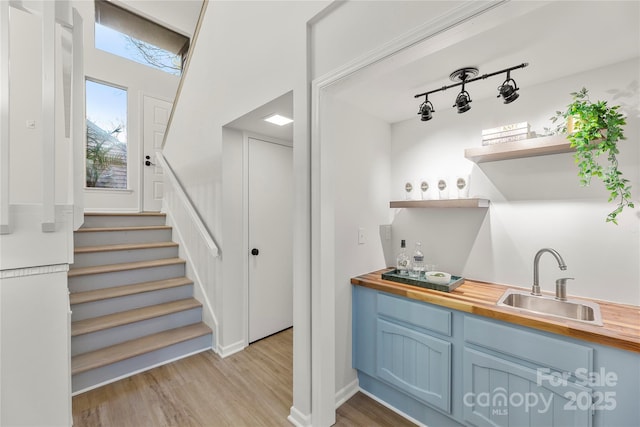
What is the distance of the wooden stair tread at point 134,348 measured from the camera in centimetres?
209

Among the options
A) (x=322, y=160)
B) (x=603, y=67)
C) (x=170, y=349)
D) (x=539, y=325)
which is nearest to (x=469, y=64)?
(x=603, y=67)

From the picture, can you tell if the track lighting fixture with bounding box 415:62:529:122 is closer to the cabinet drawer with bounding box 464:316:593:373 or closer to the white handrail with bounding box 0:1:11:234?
the cabinet drawer with bounding box 464:316:593:373

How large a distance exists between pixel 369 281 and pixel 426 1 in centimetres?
162

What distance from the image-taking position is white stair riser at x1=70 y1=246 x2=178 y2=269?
8.90ft

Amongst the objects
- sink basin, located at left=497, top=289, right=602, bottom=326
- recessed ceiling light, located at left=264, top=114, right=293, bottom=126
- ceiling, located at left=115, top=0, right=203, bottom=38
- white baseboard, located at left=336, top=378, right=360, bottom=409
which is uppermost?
ceiling, located at left=115, top=0, right=203, bottom=38

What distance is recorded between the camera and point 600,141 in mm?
1513

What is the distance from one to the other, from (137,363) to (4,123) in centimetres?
205

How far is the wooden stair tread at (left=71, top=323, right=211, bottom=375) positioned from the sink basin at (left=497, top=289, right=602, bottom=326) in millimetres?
2508

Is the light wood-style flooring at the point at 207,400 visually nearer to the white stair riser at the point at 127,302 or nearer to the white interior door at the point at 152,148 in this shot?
the white stair riser at the point at 127,302

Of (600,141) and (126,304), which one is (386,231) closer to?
(600,141)

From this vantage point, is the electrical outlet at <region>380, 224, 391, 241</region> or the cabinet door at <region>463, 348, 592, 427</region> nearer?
the cabinet door at <region>463, 348, 592, 427</region>

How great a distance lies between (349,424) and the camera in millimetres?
1783

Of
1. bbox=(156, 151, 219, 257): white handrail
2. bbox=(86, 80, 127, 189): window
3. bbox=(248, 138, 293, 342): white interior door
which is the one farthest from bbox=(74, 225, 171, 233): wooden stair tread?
bbox=(248, 138, 293, 342): white interior door

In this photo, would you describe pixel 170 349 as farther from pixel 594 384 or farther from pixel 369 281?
pixel 594 384
